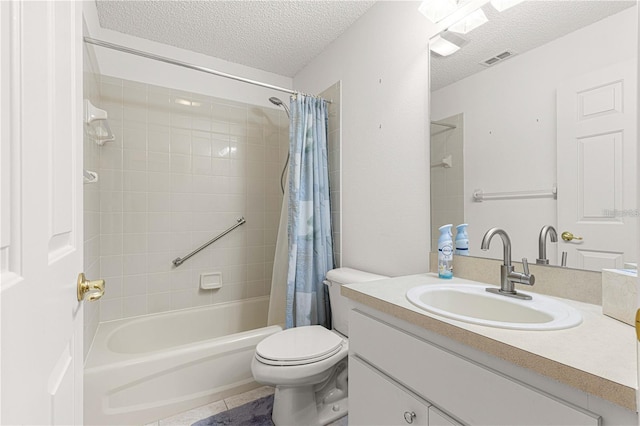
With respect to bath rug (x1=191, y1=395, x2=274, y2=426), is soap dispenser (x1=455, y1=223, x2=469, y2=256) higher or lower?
higher

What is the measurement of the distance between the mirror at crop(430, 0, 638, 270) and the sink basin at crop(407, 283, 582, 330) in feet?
0.72

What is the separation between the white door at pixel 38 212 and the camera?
342 millimetres

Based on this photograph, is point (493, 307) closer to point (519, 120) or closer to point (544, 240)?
point (544, 240)

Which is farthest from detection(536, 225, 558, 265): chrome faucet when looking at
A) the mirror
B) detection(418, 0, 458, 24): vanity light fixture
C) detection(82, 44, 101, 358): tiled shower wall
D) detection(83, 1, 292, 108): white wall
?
detection(83, 1, 292, 108): white wall

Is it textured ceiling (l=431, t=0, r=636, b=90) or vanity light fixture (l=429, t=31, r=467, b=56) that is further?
vanity light fixture (l=429, t=31, r=467, b=56)

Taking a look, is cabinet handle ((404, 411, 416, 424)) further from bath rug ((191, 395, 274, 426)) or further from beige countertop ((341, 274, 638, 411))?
bath rug ((191, 395, 274, 426))

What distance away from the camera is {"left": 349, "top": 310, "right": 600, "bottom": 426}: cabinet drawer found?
58cm

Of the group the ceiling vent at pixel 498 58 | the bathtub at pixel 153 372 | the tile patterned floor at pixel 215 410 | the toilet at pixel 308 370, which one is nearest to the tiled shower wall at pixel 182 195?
the bathtub at pixel 153 372

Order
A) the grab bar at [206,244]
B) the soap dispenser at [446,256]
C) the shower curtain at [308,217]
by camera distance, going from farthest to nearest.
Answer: the grab bar at [206,244] → the shower curtain at [308,217] → the soap dispenser at [446,256]

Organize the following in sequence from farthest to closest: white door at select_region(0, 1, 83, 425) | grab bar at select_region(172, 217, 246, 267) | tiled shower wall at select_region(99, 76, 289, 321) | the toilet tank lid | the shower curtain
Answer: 1. grab bar at select_region(172, 217, 246, 267)
2. tiled shower wall at select_region(99, 76, 289, 321)
3. the shower curtain
4. the toilet tank lid
5. white door at select_region(0, 1, 83, 425)

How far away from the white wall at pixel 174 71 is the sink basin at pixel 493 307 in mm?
2155

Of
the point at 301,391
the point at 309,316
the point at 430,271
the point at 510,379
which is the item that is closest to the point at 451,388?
the point at 510,379

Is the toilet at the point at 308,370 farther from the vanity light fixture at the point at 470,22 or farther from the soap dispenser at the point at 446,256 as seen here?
the vanity light fixture at the point at 470,22

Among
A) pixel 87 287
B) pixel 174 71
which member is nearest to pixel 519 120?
pixel 87 287
